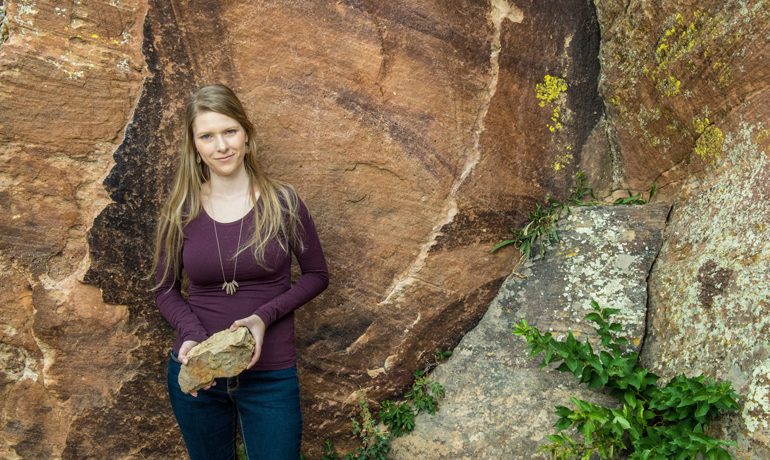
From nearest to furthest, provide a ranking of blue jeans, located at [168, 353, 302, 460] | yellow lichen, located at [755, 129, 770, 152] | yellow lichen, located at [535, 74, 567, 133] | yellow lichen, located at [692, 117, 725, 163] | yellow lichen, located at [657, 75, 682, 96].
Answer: blue jeans, located at [168, 353, 302, 460]
yellow lichen, located at [755, 129, 770, 152]
yellow lichen, located at [692, 117, 725, 163]
yellow lichen, located at [657, 75, 682, 96]
yellow lichen, located at [535, 74, 567, 133]

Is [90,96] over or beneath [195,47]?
beneath

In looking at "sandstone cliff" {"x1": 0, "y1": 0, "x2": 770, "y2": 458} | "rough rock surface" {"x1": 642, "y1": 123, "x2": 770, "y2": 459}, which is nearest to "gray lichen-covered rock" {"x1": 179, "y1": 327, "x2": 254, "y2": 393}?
"sandstone cliff" {"x1": 0, "y1": 0, "x2": 770, "y2": 458}

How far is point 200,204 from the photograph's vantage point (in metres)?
3.13

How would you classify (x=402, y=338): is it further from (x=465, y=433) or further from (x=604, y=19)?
(x=604, y=19)

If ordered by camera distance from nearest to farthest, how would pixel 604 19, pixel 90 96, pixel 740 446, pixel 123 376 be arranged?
1. pixel 740 446
2. pixel 90 96
3. pixel 123 376
4. pixel 604 19

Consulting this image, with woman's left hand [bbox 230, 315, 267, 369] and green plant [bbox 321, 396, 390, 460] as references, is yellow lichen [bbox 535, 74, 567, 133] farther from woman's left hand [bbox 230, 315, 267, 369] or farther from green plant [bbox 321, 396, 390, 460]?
woman's left hand [bbox 230, 315, 267, 369]

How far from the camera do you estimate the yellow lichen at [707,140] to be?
339 centimetres

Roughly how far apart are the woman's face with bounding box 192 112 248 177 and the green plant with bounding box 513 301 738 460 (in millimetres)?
1468

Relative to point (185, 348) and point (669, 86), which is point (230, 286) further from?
point (669, 86)

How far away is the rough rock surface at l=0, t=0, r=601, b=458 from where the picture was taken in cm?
337

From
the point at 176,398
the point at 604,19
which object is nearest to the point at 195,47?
the point at 176,398

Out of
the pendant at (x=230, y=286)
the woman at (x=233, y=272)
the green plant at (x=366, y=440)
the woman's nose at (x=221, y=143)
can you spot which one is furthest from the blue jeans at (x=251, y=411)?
the woman's nose at (x=221, y=143)

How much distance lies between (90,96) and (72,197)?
0.48 meters

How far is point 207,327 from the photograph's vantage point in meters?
3.03
